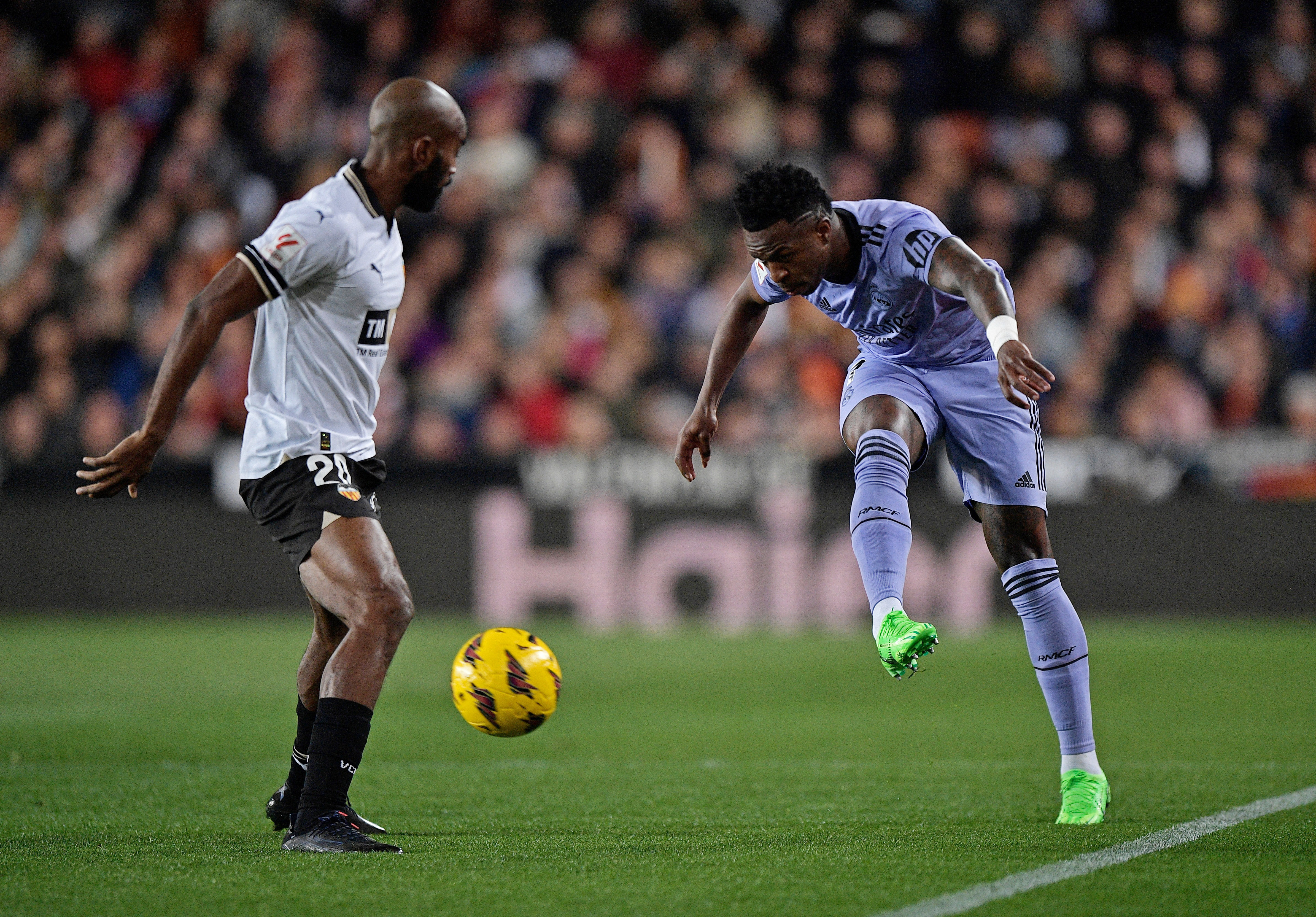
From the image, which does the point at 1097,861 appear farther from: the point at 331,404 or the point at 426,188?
the point at 426,188

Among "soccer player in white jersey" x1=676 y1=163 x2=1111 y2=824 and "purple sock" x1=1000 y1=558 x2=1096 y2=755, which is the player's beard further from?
"purple sock" x1=1000 y1=558 x2=1096 y2=755

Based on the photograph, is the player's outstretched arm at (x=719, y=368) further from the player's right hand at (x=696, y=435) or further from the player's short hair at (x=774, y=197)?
the player's short hair at (x=774, y=197)

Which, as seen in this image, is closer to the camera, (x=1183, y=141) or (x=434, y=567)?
(x=434, y=567)

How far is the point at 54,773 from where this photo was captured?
257 inches

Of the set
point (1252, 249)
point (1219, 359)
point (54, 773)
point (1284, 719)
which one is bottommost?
point (54, 773)

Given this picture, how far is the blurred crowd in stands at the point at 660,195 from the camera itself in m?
13.8

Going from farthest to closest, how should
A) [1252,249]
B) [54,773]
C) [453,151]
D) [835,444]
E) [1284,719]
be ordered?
[1252,249]
[835,444]
[1284,719]
[54,773]
[453,151]

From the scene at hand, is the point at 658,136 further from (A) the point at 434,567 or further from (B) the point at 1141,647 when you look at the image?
(B) the point at 1141,647

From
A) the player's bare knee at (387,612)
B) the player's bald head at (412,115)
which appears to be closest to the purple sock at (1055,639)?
the player's bare knee at (387,612)

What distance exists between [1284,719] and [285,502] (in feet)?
17.6

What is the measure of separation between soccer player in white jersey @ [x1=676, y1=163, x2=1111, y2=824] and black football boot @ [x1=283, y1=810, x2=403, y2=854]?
1.54m

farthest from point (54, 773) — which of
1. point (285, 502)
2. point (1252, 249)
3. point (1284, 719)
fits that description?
point (1252, 249)

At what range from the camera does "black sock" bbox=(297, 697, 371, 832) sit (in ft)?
15.4

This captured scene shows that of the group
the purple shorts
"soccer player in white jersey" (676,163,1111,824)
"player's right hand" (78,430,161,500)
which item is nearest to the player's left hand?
"soccer player in white jersey" (676,163,1111,824)
